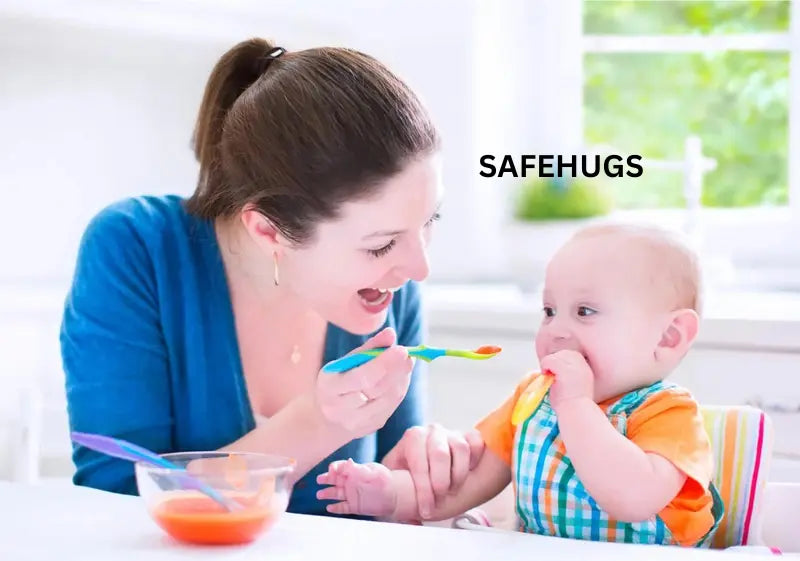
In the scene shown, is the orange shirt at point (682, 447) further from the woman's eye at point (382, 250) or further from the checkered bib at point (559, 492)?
the woman's eye at point (382, 250)

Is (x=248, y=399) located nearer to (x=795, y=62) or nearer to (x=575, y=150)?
(x=575, y=150)

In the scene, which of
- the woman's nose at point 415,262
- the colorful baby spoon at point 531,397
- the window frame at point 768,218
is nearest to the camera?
the colorful baby spoon at point 531,397

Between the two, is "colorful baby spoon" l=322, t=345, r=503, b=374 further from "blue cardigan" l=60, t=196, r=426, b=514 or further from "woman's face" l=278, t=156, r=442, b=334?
"blue cardigan" l=60, t=196, r=426, b=514

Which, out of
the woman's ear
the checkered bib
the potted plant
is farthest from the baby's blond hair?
the potted plant

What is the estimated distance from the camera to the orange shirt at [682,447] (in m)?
1.24

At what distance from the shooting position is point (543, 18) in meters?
3.01

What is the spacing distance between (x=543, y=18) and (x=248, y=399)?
5.84 ft

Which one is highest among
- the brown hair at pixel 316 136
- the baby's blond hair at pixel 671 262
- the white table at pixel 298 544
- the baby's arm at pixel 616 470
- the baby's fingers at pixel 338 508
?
the brown hair at pixel 316 136

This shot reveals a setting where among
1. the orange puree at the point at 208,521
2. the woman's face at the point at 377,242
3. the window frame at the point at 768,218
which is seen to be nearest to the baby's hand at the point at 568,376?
the woman's face at the point at 377,242

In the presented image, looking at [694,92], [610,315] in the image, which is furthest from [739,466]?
[694,92]

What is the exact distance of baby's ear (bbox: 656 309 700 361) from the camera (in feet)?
4.37

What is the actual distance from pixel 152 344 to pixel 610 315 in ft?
2.03

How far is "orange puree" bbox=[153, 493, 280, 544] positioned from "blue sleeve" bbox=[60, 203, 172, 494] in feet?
1.66

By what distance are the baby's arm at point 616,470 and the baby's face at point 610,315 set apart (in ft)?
0.30
